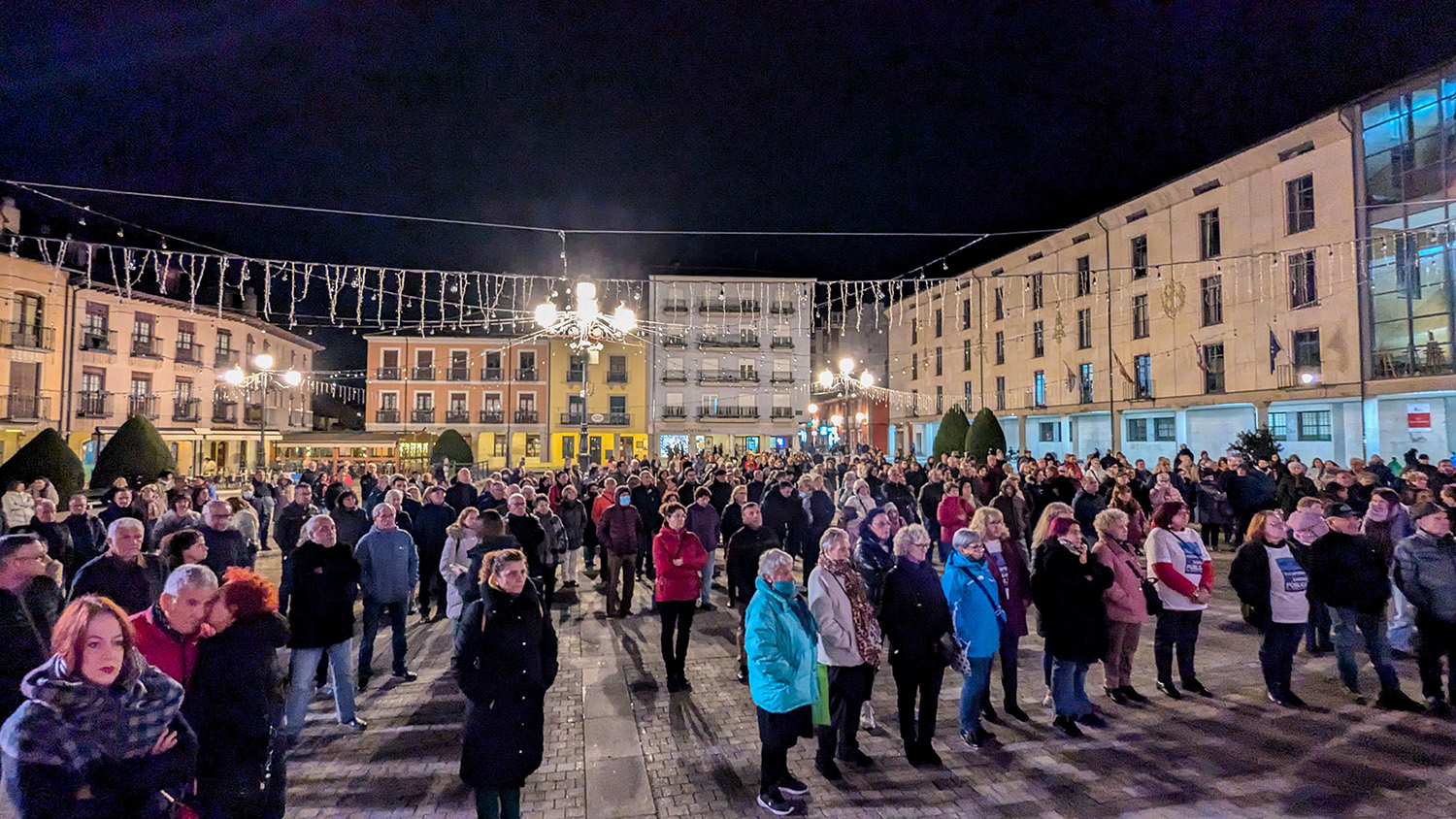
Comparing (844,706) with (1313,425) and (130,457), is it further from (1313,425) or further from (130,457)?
(1313,425)

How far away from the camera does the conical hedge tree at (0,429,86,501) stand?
1552cm

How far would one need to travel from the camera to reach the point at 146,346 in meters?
31.9

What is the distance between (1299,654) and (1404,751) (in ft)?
8.62

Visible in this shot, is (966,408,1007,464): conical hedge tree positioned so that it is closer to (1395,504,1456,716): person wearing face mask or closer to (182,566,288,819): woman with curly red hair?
(1395,504,1456,716): person wearing face mask

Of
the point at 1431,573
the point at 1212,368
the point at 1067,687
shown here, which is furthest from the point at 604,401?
the point at 1431,573

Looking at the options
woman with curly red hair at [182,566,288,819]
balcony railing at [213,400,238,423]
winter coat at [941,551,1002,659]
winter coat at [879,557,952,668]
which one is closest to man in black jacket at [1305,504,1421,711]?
winter coat at [941,551,1002,659]

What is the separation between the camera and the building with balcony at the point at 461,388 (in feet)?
153

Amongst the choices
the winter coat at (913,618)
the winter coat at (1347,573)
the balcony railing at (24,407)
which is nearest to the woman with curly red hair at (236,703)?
the winter coat at (913,618)

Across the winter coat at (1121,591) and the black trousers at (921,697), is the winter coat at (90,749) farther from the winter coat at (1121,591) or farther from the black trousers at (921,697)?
the winter coat at (1121,591)

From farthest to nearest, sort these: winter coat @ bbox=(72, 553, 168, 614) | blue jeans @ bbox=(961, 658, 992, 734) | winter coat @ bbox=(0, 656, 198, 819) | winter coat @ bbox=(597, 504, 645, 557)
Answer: winter coat @ bbox=(597, 504, 645, 557) → blue jeans @ bbox=(961, 658, 992, 734) → winter coat @ bbox=(72, 553, 168, 614) → winter coat @ bbox=(0, 656, 198, 819)

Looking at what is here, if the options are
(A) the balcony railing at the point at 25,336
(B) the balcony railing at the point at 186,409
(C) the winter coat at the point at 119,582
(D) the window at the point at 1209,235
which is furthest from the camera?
(B) the balcony railing at the point at 186,409

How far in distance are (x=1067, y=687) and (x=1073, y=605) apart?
2.17 feet

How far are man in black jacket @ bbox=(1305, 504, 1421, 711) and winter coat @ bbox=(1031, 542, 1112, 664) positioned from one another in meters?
2.27

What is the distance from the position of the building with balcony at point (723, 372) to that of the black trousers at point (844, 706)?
4162cm
